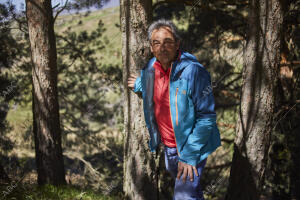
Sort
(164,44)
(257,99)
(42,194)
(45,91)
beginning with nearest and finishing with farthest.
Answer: (164,44), (42,194), (257,99), (45,91)

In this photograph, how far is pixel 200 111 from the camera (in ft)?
7.09

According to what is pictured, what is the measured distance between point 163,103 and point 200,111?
0.40 m

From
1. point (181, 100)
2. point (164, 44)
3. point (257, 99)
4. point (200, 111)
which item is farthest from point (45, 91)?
point (257, 99)

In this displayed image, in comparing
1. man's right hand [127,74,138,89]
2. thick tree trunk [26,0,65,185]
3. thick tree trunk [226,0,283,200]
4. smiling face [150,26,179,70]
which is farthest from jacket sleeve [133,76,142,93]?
thick tree trunk [26,0,65,185]

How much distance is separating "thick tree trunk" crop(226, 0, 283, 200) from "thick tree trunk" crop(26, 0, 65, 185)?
297 cm

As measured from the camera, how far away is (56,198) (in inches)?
129

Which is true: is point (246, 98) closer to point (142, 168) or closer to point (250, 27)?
point (250, 27)

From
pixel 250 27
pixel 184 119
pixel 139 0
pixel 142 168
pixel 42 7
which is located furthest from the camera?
pixel 42 7

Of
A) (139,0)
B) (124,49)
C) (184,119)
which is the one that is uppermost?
(139,0)

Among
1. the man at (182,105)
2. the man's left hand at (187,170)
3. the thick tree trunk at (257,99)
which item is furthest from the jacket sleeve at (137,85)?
the thick tree trunk at (257,99)

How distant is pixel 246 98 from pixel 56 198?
2.80 metres

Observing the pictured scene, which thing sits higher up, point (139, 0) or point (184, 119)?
point (139, 0)

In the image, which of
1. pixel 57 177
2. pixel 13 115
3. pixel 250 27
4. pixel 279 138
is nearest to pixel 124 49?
pixel 250 27

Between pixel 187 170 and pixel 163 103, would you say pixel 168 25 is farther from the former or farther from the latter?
pixel 187 170
